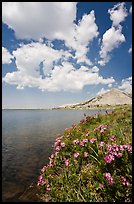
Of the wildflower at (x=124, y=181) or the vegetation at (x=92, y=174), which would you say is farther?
the vegetation at (x=92, y=174)

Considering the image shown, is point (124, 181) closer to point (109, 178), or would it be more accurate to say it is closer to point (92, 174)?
point (109, 178)

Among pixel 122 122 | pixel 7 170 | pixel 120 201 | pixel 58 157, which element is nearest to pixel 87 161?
pixel 58 157

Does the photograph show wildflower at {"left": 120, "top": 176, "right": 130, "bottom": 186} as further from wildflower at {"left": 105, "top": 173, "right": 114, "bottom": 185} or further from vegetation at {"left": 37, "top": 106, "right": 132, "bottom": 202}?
wildflower at {"left": 105, "top": 173, "right": 114, "bottom": 185}

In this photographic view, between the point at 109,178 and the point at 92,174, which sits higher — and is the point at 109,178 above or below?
above

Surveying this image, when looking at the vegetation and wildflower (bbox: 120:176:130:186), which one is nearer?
wildflower (bbox: 120:176:130:186)

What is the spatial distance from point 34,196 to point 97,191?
3.35 meters

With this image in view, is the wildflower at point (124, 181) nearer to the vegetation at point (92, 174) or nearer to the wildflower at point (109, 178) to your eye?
the vegetation at point (92, 174)

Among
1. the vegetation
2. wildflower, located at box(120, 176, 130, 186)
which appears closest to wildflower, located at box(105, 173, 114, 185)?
the vegetation

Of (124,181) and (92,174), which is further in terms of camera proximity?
(92,174)

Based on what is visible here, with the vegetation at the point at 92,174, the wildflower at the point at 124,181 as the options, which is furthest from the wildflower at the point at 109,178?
the wildflower at the point at 124,181

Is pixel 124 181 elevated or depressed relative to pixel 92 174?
elevated

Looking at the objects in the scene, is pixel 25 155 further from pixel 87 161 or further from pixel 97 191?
pixel 97 191

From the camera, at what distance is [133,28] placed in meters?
5.93

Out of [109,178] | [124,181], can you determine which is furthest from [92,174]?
Result: [124,181]
